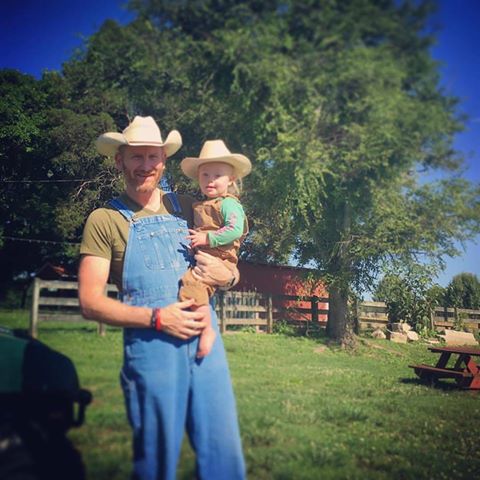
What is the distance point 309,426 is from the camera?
88.9 inches

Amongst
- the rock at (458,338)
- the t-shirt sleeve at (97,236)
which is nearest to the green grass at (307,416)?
the t-shirt sleeve at (97,236)

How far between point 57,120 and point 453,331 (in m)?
4.48

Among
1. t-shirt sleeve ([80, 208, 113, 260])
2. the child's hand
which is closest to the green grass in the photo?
t-shirt sleeve ([80, 208, 113, 260])

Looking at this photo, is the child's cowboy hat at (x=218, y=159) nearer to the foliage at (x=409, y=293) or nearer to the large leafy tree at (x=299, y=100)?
the large leafy tree at (x=299, y=100)

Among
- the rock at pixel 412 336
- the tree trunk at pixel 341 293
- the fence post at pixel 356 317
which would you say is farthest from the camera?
the rock at pixel 412 336

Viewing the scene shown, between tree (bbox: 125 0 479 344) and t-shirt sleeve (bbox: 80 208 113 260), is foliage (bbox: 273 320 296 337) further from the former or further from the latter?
t-shirt sleeve (bbox: 80 208 113 260)

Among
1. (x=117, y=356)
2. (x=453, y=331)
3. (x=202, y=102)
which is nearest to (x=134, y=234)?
(x=117, y=356)

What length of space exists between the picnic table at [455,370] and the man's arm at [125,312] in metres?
2.40

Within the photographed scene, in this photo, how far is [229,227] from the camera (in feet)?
7.22

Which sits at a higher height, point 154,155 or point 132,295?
point 154,155

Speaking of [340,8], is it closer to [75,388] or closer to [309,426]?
[309,426]

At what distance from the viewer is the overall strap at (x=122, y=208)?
240cm

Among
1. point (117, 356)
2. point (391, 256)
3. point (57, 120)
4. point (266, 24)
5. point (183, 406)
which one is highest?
point (266, 24)

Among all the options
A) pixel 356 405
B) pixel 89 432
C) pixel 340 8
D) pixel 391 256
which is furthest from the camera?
pixel 391 256
